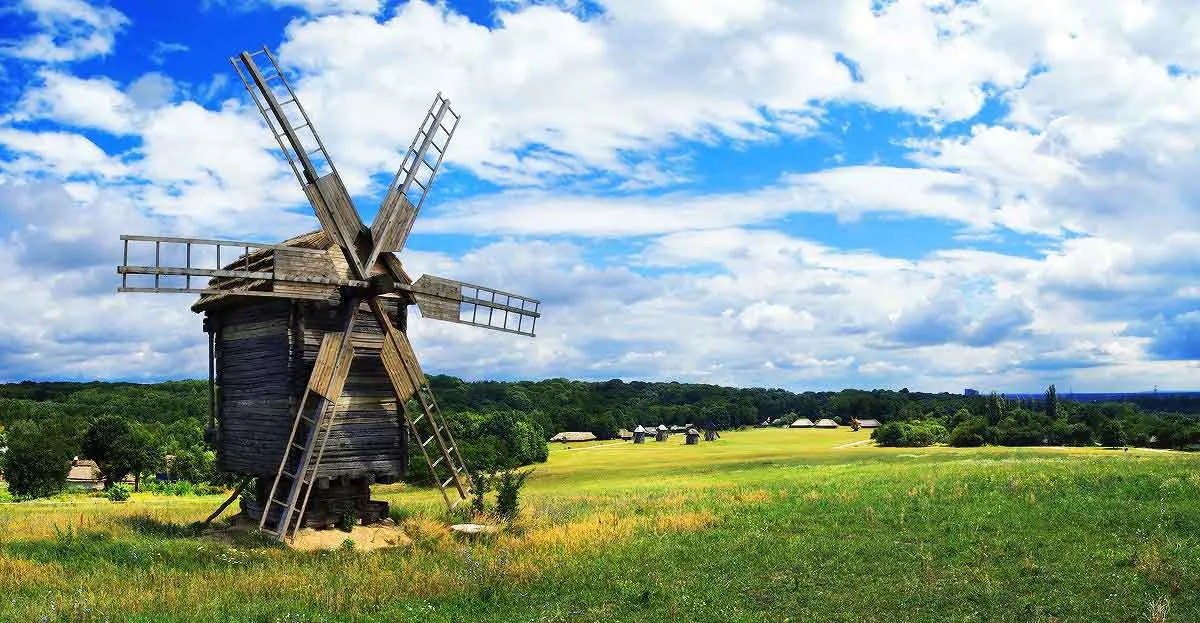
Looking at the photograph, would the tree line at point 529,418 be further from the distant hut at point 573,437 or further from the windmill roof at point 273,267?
the windmill roof at point 273,267

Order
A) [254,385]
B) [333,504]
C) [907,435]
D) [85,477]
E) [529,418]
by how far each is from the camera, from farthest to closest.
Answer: [529,418] < [907,435] < [85,477] < [254,385] < [333,504]

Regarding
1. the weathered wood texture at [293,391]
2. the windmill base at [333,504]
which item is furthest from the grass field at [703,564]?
the weathered wood texture at [293,391]

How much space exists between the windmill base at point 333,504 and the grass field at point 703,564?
1.34 meters

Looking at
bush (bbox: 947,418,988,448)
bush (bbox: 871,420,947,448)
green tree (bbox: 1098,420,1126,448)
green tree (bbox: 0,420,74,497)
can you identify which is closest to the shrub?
green tree (bbox: 0,420,74,497)

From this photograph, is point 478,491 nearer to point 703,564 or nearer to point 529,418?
point 703,564

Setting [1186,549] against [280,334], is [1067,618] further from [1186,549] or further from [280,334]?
[280,334]

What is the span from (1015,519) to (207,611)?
1995 cm

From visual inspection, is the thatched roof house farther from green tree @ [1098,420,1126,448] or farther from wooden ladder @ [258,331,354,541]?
green tree @ [1098,420,1126,448]

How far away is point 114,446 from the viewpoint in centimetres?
7431

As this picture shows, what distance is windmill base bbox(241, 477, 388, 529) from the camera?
25391mm

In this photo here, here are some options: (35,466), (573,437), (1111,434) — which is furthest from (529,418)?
(1111,434)

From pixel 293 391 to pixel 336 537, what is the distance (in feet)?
14.0

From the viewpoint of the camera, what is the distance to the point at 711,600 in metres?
16.3

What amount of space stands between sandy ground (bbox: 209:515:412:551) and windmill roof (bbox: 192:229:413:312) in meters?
6.63
